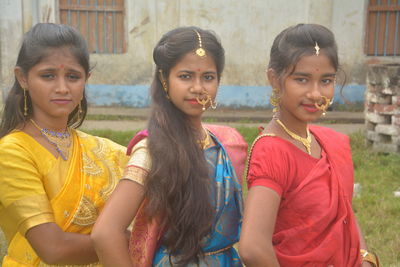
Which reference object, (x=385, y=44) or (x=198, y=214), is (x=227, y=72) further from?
(x=198, y=214)

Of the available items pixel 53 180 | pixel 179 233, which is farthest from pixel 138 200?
pixel 53 180

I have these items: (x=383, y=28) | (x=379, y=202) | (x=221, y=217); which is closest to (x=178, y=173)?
(x=221, y=217)

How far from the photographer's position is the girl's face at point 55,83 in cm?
216

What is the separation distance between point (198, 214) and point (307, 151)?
51 cm

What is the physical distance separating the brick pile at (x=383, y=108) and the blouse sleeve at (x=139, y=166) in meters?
5.66

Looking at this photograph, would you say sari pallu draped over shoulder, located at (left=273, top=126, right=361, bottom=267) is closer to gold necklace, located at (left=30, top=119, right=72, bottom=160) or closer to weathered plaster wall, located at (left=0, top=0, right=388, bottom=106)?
gold necklace, located at (left=30, top=119, right=72, bottom=160)

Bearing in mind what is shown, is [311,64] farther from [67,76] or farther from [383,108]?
[383,108]

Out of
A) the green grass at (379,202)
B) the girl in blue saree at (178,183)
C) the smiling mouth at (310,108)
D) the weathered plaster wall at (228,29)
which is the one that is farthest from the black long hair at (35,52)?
the weathered plaster wall at (228,29)

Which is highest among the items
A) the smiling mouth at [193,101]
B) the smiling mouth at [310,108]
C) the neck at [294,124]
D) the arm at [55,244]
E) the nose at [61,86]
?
the nose at [61,86]

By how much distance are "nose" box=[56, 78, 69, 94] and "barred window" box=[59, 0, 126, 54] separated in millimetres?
8475

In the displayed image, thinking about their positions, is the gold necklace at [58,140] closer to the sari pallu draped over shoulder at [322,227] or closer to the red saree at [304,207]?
the red saree at [304,207]

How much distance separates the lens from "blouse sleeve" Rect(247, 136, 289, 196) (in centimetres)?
189

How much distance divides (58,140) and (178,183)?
599mm

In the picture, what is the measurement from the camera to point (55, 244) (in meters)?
2.02
